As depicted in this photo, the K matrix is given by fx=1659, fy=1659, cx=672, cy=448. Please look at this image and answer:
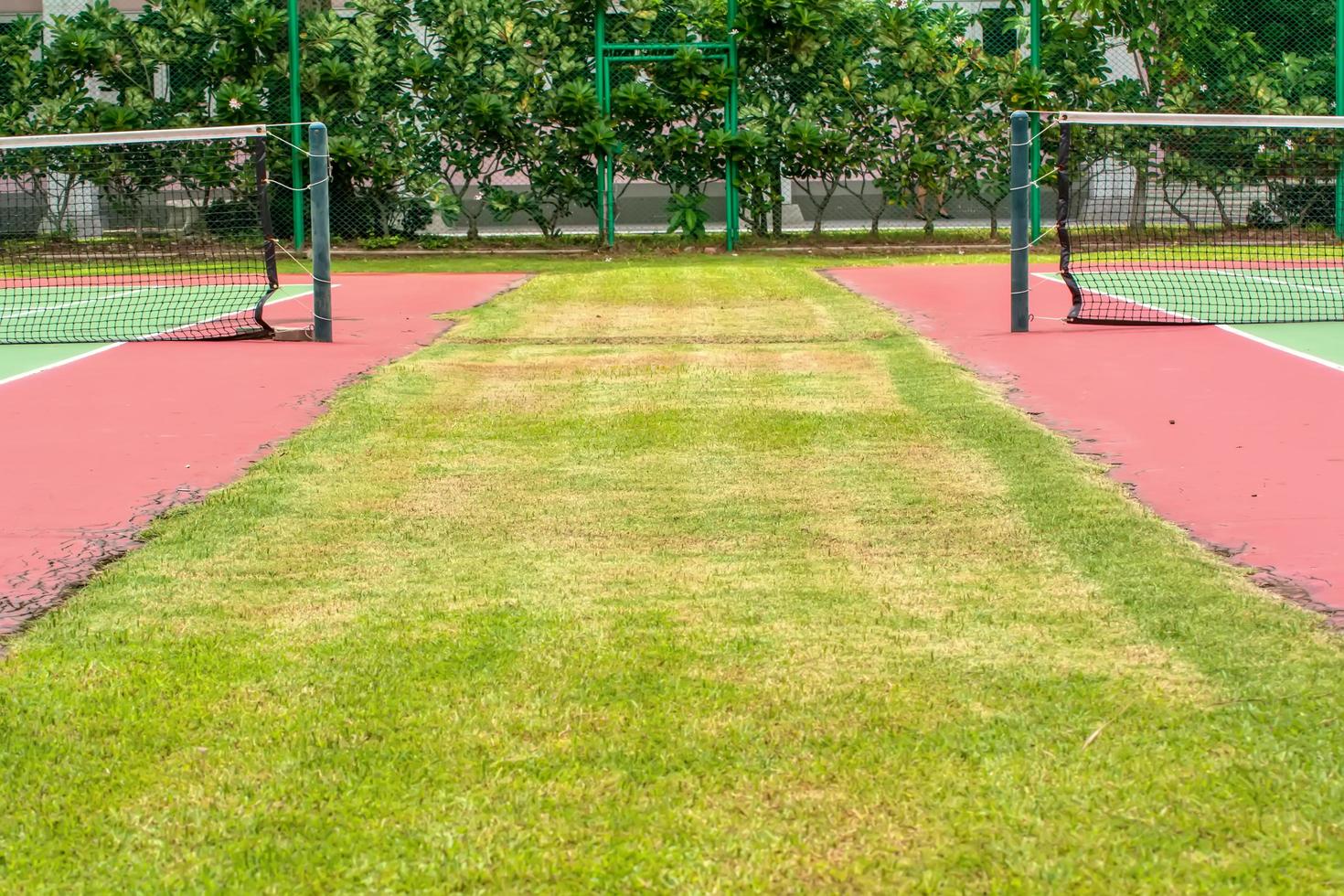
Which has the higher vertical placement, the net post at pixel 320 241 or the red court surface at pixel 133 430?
the net post at pixel 320 241

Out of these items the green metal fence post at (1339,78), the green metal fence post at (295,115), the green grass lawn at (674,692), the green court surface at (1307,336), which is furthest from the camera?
the green metal fence post at (295,115)

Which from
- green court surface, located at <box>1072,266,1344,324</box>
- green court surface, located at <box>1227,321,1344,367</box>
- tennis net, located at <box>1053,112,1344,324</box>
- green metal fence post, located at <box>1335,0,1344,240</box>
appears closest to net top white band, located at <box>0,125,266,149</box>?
green court surface, located at <box>1072,266,1344,324</box>

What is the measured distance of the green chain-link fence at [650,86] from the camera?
21516 mm

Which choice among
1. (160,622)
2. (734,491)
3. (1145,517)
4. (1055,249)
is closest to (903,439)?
(734,491)

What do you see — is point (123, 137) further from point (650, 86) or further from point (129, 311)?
point (650, 86)

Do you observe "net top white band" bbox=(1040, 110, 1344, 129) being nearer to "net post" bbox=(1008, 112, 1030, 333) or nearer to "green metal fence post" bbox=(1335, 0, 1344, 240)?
"net post" bbox=(1008, 112, 1030, 333)

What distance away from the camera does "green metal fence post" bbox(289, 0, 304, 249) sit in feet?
69.9

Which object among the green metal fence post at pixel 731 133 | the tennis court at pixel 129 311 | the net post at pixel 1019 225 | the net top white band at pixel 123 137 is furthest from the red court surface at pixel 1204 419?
the green metal fence post at pixel 731 133

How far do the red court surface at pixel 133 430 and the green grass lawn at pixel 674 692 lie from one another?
270 mm

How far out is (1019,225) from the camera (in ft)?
39.2

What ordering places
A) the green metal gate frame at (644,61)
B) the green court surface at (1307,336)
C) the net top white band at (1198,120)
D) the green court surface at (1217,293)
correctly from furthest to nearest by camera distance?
the green metal gate frame at (644,61) → the green court surface at (1217,293) → the net top white band at (1198,120) → the green court surface at (1307,336)

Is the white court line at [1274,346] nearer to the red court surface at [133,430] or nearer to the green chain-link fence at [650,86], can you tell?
the red court surface at [133,430]

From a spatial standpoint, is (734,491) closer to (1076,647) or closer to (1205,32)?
(1076,647)

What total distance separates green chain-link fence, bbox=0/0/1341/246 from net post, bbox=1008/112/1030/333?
31.5ft
